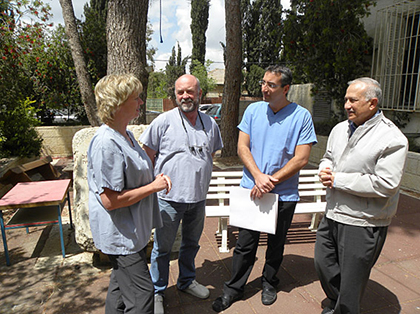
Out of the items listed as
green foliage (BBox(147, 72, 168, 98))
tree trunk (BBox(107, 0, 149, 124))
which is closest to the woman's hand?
tree trunk (BBox(107, 0, 149, 124))

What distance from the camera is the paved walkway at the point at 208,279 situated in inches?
103

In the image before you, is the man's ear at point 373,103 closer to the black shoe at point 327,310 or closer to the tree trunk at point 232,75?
the black shoe at point 327,310

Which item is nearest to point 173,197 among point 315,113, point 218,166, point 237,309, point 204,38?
point 237,309

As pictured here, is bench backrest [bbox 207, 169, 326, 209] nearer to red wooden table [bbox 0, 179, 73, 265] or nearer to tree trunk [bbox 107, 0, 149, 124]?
red wooden table [bbox 0, 179, 73, 265]

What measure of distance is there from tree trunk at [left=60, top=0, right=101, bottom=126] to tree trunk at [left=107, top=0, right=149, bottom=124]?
2.60 m

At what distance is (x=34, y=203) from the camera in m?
3.20

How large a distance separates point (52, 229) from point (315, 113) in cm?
898

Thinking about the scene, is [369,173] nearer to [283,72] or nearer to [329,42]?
[283,72]

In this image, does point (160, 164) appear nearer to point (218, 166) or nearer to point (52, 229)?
point (52, 229)

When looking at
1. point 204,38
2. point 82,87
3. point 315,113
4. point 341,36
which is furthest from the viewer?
point 204,38

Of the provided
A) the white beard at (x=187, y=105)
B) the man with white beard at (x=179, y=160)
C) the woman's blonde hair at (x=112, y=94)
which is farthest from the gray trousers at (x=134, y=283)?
the white beard at (x=187, y=105)

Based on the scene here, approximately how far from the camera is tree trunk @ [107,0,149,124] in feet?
14.9

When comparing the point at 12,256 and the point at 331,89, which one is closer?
the point at 12,256

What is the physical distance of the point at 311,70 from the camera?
893 centimetres
